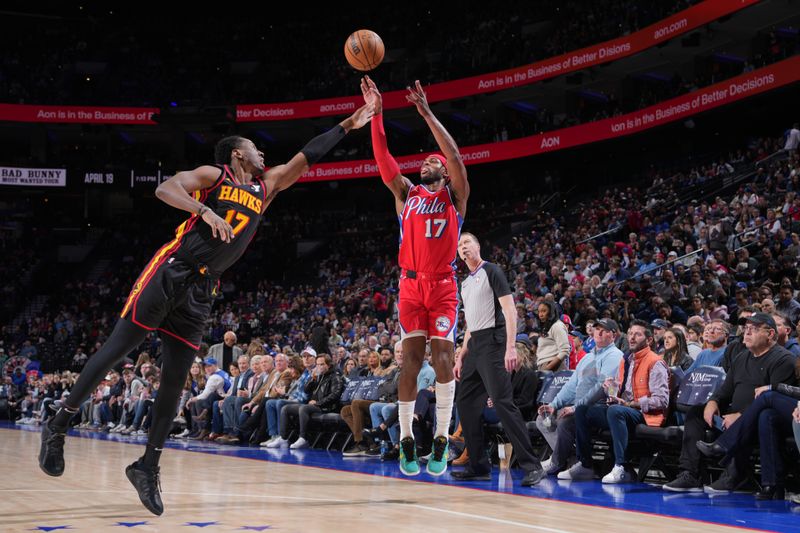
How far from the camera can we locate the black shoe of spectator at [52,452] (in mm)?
4547

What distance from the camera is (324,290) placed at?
25.9 meters

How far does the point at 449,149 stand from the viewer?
601cm

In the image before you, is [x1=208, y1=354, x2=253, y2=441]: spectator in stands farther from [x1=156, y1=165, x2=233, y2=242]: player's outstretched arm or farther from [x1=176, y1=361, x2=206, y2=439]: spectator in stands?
[x1=156, y1=165, x2=233, y2=242]: player's outstretched arm

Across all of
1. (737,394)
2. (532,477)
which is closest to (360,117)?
(532,477)

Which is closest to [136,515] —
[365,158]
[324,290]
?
[324,290]

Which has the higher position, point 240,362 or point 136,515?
point 240,362

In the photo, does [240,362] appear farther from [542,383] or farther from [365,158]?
[365,158]

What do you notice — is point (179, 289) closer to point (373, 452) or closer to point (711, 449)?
point (711, 449)

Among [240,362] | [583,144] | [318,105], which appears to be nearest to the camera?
[240,362]

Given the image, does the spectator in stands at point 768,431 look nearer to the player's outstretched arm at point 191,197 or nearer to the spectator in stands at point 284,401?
the player's outstretched arm at point 191,197

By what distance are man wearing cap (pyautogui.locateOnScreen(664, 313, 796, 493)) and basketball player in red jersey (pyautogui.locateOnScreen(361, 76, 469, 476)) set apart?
2.04 m

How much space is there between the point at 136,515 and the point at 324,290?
21.2 m

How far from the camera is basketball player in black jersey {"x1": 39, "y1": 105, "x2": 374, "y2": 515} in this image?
459 cm

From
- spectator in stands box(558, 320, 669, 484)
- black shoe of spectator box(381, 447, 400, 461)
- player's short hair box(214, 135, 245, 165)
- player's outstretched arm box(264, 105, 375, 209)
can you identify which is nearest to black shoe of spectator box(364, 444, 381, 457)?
black shoe of spectator box(381, 447, 400, 461)
